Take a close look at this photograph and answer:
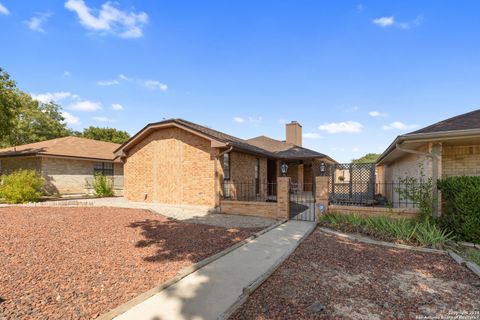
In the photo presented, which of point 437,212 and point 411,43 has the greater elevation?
point 411,43

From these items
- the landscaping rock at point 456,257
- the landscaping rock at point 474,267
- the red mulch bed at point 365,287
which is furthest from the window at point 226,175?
the landscaping rock at point 474,267

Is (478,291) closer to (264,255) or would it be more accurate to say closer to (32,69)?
(264,255)

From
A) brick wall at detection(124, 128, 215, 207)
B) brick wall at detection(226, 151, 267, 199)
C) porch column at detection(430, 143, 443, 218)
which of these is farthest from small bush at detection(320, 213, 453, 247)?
brick wall at detection(124, 128, 215, 207)

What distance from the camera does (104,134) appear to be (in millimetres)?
41375

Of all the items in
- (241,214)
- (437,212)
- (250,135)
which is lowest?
(241,214)

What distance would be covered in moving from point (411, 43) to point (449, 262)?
9403mm

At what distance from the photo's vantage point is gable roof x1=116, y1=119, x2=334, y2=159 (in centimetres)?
1154

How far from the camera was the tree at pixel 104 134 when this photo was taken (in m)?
41.0

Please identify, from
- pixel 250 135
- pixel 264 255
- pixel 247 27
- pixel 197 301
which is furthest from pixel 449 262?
pixel 250 135

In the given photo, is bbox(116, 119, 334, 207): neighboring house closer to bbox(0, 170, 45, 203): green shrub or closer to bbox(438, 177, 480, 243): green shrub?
bbox(0, 170, 45, 203): green shrub

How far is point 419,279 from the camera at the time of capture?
4.27 meters

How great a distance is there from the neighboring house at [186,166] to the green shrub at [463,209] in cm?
→ 680

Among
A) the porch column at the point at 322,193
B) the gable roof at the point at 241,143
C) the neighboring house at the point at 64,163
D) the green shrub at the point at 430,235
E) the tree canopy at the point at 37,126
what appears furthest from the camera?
the tree canopy at the point at 37,126

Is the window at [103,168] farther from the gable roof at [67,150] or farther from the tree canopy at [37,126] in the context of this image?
the tree canopy at [37,126]
